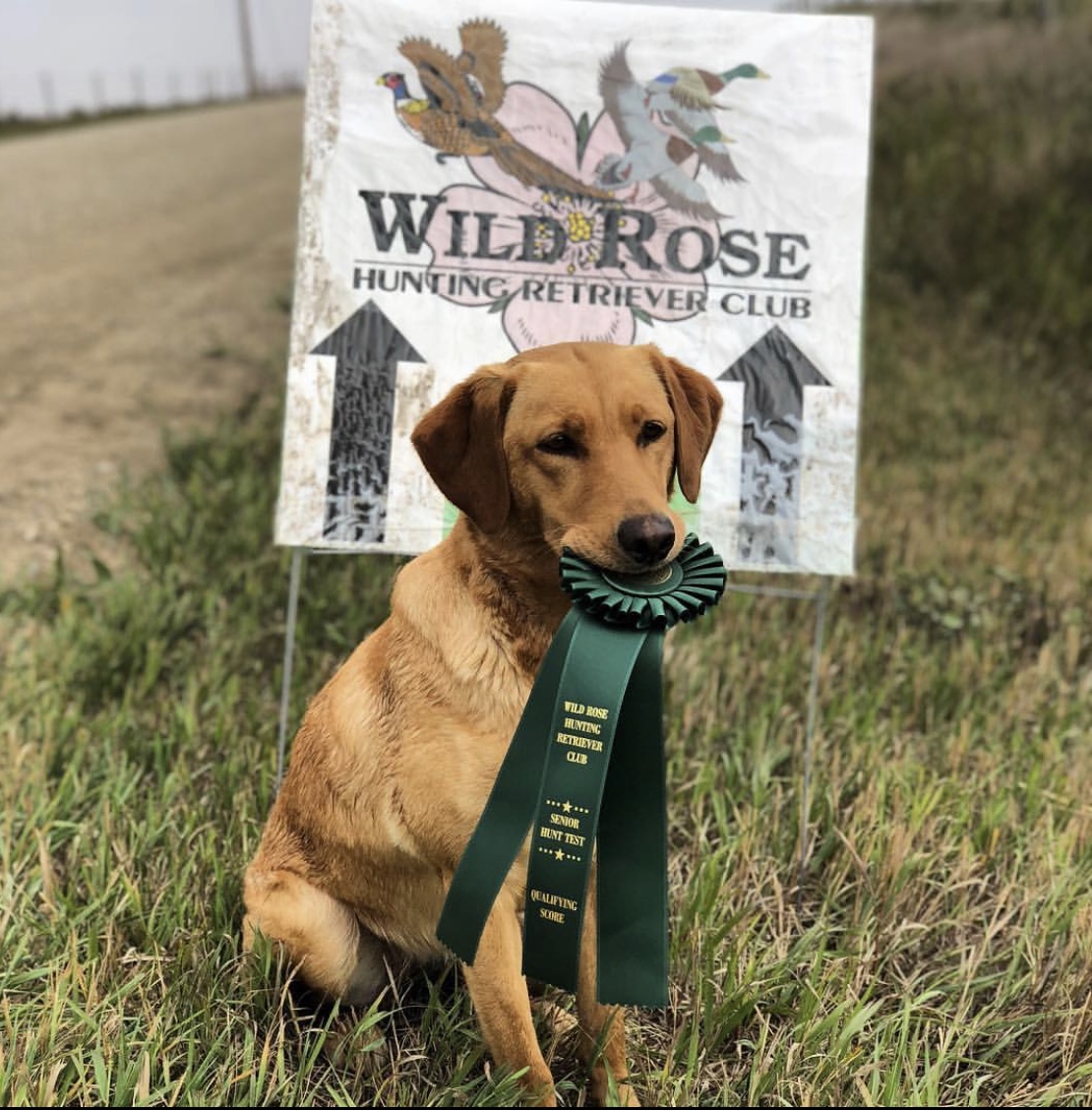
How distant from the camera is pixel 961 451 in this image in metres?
6.40

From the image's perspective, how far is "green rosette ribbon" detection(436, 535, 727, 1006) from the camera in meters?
1.69

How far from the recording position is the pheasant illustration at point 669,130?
8.71 ft

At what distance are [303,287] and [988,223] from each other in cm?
823

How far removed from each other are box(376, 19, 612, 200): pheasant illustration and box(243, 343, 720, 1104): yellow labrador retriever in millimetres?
933

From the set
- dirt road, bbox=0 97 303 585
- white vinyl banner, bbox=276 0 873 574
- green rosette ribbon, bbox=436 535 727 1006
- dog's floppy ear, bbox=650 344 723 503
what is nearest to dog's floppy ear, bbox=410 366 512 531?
green rosette ribbon, bbox=436 535 727 1006

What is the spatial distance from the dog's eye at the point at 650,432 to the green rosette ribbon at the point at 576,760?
22cm

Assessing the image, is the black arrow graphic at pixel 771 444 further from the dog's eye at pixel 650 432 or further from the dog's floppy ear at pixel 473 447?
the dog's floppy ear at pixel 473 447

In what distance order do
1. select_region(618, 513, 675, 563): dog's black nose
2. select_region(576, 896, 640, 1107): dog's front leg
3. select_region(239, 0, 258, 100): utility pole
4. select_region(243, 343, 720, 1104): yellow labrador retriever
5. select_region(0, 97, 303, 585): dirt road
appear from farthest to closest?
1. select_region(239, 0, 258, 100): utility pole
2. select_region(0, 97, 303, 585): dirt road
3. select_region(576, 896, 640, 1107): dog's front leg
4. select_region(243, 343, 720, 1104): yellow labrador retriever
5. select_region(618, 513, 675, 563): dog's black nose

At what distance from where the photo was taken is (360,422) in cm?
259

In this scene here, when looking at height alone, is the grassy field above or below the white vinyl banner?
below

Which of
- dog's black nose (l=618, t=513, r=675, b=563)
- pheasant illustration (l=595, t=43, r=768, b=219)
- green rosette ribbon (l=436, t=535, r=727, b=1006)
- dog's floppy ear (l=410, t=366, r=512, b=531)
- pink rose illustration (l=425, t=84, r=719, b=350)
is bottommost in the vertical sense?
green rosette ribbon (l=436, t=535, r=727, b=1006)

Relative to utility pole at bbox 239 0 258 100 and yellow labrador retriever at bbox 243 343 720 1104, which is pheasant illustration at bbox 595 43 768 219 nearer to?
yellow labrador retriever at bbox 243 343 720 1104

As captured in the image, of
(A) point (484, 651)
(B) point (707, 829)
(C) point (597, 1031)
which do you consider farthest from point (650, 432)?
(B) point (707, 829)

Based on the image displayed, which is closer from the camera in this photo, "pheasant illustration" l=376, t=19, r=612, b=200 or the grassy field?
the grassy field
